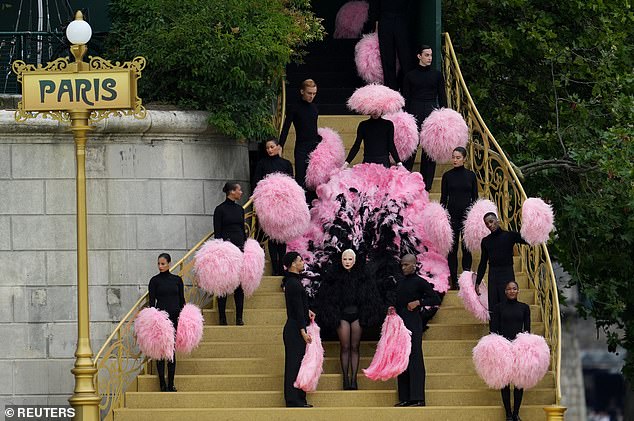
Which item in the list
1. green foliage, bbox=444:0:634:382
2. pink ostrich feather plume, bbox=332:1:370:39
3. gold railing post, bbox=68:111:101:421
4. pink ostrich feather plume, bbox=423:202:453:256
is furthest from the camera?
pink ostrich feather plume, bbox=332:1:370:39

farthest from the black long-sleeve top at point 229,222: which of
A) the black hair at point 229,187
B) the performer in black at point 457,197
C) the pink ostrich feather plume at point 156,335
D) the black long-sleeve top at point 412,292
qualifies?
the performer in black at point 457,197

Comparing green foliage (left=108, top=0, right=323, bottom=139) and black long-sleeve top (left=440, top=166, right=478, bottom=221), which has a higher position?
green foliage (left=108, top=0, right=323, bottom=139)

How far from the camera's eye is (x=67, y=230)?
2308 centimetres

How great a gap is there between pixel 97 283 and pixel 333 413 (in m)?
3.70

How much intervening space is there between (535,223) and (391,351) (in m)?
2.30

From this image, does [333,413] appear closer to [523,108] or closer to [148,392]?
[148,392]

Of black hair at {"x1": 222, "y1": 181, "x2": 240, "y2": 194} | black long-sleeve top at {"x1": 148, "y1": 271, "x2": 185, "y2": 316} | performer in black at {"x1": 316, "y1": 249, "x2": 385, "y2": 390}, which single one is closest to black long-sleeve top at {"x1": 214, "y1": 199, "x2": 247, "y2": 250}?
black hair at {"x1": 222, "y1": 181, "x2": 240, "y2": 194}

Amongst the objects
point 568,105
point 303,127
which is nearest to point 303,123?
point 303,127

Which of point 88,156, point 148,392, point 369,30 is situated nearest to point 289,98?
point 369,30

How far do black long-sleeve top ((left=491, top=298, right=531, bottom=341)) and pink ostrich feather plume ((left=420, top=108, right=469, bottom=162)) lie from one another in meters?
3.46

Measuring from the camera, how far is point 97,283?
76.0 feet

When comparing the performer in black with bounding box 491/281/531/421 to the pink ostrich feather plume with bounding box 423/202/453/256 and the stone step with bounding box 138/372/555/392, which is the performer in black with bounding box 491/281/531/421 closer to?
the stone step with bounding box 138/372/555/392

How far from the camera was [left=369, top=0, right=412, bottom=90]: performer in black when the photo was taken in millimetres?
26656

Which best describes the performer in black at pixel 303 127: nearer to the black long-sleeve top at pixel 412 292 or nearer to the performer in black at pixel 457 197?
the performer in black at pixel 457 197
